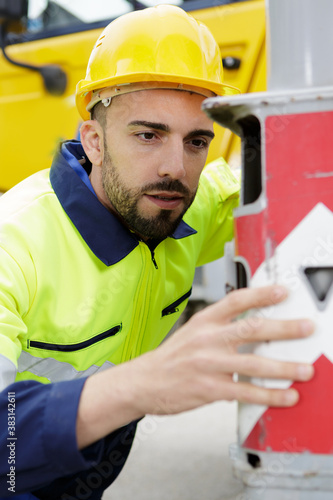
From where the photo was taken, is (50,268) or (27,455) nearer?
(27,455)

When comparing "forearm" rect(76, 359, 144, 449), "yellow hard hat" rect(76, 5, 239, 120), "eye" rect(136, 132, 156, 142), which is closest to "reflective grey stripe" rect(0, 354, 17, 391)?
"forearm" rect(76, 359, 144, 449)

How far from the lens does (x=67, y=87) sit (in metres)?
2.74

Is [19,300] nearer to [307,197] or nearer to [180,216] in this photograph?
[180,216]

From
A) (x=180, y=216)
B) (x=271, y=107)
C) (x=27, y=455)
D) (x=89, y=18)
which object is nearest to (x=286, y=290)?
(x=271, y=107)

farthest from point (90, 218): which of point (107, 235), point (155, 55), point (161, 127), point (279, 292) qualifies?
point (279, 292)

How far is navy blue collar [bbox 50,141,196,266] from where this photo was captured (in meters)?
1.28

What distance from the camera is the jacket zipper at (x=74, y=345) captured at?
3.89 ft

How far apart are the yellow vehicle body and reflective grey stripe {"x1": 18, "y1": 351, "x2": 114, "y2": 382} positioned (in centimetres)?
141

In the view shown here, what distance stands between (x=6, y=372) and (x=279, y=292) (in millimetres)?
498

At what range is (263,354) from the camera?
71cm

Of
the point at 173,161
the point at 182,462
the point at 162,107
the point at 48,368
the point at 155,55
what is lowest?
the point at 182,462

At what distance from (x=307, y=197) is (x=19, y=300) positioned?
23.8 inches

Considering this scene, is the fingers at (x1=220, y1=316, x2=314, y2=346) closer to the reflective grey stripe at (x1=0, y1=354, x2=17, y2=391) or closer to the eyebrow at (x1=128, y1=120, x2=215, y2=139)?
the reflective grey stripe at (x1=0, y1=354, x2=17, y2=391)
